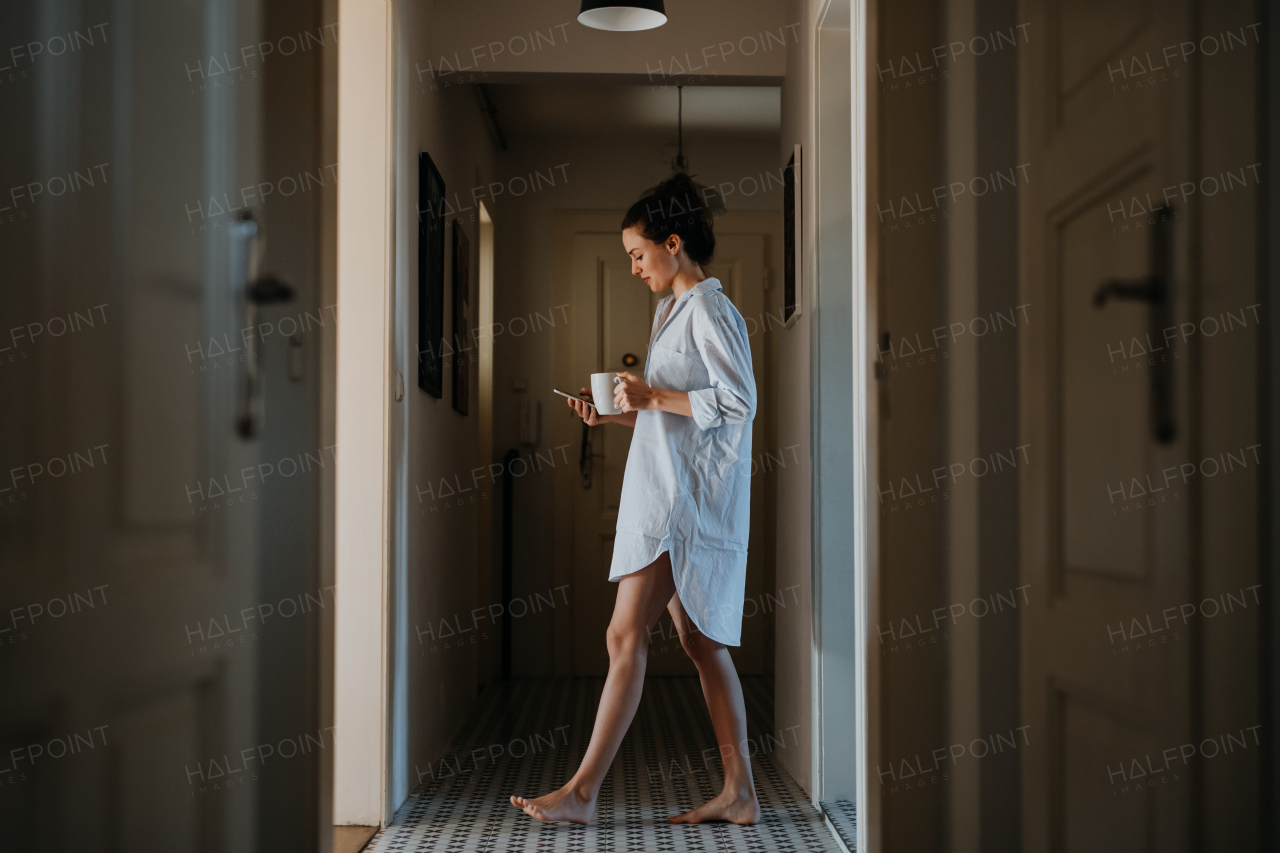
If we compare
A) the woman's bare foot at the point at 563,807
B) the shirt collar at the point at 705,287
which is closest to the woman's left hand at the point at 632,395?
the shirt collar at the point at 705,287

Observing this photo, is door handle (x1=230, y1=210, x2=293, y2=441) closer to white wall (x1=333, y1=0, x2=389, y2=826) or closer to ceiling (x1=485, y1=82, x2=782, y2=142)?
white wall (x1=333, y1=0, x2=389, y2=826)

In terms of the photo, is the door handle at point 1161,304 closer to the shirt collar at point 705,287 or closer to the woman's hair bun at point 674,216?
the shirt collar at point 705,287

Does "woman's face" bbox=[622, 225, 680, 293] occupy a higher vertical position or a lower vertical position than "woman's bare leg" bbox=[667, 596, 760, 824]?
higher

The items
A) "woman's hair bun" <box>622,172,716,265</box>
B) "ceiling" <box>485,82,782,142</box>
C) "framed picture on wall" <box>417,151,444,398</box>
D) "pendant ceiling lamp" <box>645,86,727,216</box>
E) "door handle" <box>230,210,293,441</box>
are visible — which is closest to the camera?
"door handle" <box>230,210,293,441</box>

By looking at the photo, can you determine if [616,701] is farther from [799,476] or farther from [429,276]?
[429,276]

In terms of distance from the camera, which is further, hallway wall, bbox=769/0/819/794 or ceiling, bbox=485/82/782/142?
ceiling, bbox=485/82/782/142

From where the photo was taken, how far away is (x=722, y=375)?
223cm

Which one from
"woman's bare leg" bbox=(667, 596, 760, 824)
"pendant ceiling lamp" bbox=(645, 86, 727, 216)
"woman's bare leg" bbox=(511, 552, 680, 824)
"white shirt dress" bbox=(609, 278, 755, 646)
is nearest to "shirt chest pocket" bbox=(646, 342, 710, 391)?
"white shirt dress" bbox=(609, 278, 755, 646)

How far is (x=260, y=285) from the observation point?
1.26 metres

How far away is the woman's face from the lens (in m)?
2.40

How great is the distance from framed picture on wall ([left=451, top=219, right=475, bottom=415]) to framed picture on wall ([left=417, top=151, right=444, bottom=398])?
28 cm

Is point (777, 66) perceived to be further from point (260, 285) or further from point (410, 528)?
point (260, 285)

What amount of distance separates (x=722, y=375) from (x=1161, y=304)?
110 cm

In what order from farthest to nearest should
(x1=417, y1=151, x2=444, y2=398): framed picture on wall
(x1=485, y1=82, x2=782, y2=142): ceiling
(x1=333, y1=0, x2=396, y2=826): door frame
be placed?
(x1=485, y1=82, x2=782, y2=142): ceiling → (x1=417, y1=151, x2=444, y2=398): framed picture on wall → (x1=333, y1=0, x2=396, y2=826): door frame
